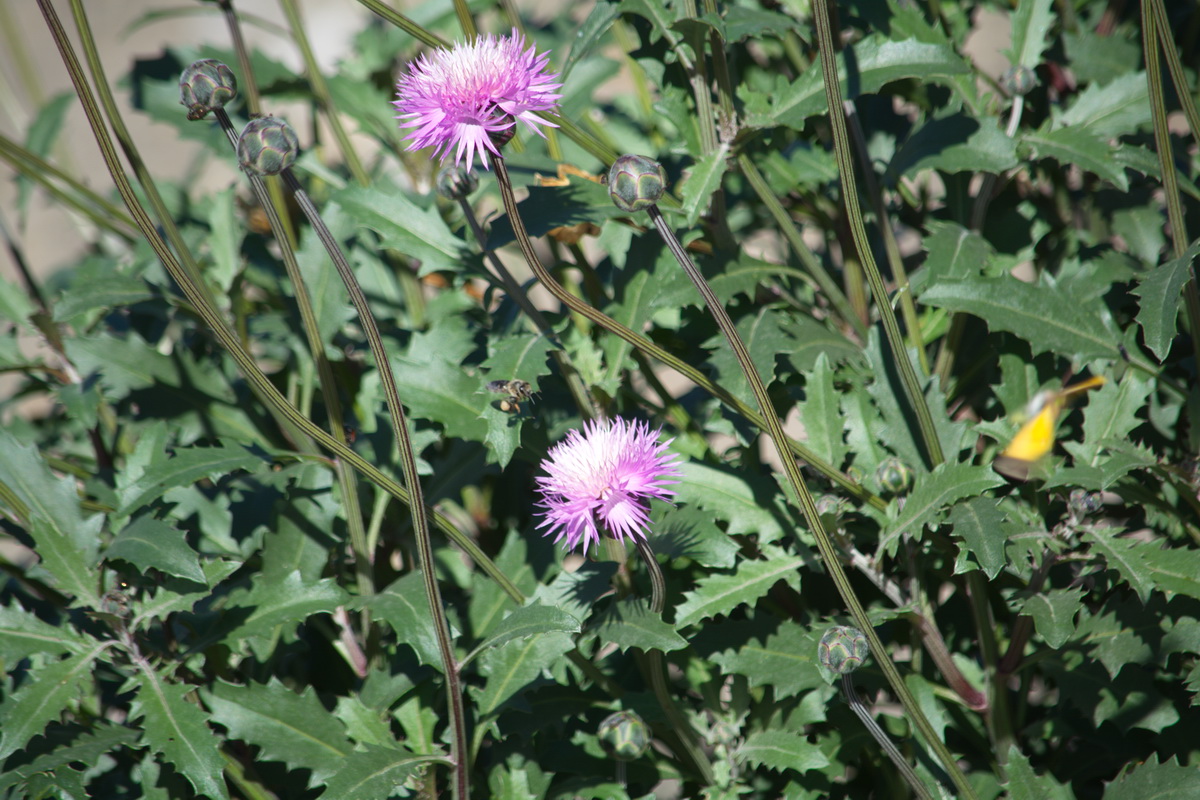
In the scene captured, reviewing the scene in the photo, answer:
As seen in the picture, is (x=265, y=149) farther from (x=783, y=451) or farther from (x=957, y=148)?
(x=957, y=148)

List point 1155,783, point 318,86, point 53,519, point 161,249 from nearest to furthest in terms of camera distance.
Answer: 1. point 161,249
2. point 1155,783
3. point 53,519
4. point 318,86

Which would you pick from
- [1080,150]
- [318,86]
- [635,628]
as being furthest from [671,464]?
[318,86]

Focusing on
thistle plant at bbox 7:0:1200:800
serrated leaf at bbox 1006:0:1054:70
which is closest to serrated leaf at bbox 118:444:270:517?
thistle plant at bbox 7:0:1200:800

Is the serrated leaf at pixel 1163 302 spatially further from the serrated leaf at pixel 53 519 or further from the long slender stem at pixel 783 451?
the serrated leaf at pixel 53 519

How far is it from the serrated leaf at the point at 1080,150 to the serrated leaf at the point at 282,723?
1.29 metres

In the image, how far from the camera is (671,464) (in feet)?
3.50

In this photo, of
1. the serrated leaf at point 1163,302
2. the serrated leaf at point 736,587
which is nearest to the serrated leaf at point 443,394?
the serrated leaf at point 736,587

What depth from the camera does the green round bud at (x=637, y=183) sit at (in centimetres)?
96

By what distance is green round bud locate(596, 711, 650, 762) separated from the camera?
1.16 metres

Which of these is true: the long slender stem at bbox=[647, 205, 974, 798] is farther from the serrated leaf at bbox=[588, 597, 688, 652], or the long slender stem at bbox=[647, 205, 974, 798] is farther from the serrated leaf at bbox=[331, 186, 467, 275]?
the serrated leaf at bbox=[331, 186, 467, 275]

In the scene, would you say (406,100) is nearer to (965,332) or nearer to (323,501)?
(323,501)

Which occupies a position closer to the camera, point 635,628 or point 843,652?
point 843,652

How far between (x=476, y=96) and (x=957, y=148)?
773 millimetres

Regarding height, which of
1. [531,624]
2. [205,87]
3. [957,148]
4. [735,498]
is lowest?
[531,624]
